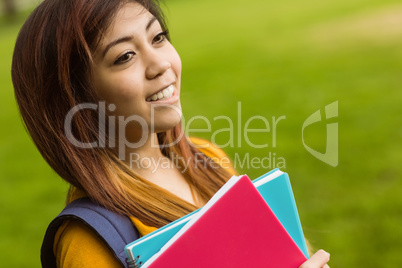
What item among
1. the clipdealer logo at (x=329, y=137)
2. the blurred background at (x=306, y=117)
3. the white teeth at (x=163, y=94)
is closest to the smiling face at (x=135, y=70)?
the white teeth at (x=163, y=94)

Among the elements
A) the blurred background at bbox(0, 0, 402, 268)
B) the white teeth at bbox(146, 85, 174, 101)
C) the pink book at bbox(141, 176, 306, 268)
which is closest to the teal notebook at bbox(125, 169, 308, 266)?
the pink book at bbox(141, 176, 306, 268)

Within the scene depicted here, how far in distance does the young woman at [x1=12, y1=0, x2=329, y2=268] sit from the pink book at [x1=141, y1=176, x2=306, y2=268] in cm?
19

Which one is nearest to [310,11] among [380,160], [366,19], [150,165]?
[366,19]

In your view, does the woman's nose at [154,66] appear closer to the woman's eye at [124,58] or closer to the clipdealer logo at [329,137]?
the woman's eye at [124,58]

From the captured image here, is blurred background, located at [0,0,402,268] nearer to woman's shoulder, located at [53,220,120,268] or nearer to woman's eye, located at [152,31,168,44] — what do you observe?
woman's eye, located at [152,31,168,44]

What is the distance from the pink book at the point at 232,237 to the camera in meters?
1.13

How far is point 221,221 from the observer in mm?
1152

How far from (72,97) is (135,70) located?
190 millimetres

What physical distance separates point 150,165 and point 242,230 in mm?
544

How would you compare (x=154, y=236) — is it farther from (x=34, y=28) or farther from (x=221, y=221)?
(x=34, y=28)

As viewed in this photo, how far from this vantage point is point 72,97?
55.4 inches

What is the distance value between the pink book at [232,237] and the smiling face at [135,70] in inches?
15.3

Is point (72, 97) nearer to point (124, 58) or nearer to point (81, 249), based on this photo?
point (124, 58)

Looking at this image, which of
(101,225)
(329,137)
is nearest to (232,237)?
(101,225)
